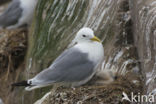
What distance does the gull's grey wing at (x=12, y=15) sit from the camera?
28.0 feet

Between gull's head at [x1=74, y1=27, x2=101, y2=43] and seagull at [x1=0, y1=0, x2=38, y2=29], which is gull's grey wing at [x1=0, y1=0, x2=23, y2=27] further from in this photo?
gull's head at [x1=74, y1=27, x2=101, y2=43]

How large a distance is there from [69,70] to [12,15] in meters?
3.83

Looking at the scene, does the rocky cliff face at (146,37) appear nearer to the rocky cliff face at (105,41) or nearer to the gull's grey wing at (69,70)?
the rocky cliff face at (105,41)

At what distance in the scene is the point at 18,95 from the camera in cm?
727

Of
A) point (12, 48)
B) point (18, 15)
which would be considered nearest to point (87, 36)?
point (12, 48)

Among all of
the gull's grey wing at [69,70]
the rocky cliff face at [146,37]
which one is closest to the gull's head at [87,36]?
the gull's grey wing at [69,70]

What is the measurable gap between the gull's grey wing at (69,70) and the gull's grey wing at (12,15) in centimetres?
362

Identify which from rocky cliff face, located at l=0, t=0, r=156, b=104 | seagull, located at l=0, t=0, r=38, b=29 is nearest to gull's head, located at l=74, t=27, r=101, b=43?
rocky cliff face, located at l=0, t=0, r=156, b=104

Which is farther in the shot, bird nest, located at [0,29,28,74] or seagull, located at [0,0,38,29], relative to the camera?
seagull, located at [0,0,38,29]

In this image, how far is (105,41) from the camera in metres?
5.77

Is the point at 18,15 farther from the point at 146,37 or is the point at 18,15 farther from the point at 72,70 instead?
the point at 146,37

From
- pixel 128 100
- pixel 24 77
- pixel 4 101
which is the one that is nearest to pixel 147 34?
pixel 128 100

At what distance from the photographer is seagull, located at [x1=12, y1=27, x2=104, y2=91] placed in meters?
5.07

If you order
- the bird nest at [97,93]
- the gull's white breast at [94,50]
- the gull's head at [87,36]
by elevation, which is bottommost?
the bird nest at [97,93]
